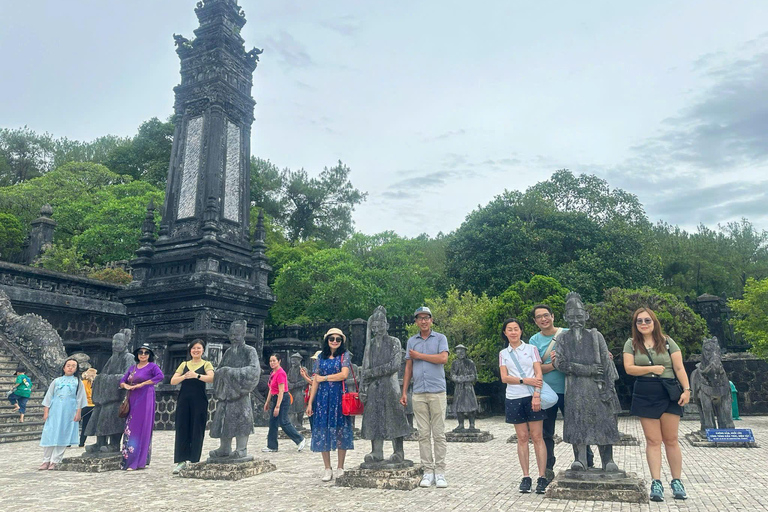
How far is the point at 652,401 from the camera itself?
5.34 metres

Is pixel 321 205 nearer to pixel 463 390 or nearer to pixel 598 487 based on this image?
pixel 463 390

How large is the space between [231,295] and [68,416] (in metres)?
9.02

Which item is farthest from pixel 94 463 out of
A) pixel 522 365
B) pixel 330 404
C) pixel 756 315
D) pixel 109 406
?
pixel 756 315

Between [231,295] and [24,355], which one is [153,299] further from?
[24,355]

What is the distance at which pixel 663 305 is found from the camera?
18.7 metres

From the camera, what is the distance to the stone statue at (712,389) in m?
10.9

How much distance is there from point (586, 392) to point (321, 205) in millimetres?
40986

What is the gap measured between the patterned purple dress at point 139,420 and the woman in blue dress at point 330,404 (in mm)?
2736

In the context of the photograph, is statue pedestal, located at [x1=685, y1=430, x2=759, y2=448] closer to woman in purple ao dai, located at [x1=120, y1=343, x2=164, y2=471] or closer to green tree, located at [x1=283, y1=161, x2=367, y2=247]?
woman in purple ao dai, located at [x1=120, y1=343, x2=164, y2=471]

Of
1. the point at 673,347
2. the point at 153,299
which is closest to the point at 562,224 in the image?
the point at 153,299

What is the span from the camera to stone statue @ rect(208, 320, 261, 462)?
23.7 feet

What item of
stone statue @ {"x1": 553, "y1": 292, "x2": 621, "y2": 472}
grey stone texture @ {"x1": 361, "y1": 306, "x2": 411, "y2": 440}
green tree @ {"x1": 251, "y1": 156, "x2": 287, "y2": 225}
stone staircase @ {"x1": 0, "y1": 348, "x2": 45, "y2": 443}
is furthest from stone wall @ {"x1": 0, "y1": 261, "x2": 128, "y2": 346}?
green tree @ {"x1": 251, "y1": 156, "x2": 287, "y2": 225}

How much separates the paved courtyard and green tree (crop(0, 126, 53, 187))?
43275 millimetres

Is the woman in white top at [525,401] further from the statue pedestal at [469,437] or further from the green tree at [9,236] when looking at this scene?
the green tree at [9,236]
